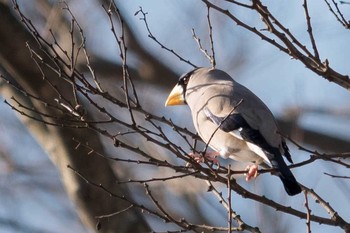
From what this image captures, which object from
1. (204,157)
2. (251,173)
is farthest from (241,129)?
(204,157)

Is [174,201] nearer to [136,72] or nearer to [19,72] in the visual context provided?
[136,72]

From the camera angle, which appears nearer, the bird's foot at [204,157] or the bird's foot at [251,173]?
the bird's foot at [204,157]

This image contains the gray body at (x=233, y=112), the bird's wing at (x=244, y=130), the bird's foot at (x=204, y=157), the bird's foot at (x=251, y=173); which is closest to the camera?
the bird's foot at (x=204, y=157)

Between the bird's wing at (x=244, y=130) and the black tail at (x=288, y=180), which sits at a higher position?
the bird's wing at (x=244, y=130)

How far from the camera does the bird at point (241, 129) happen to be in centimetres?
396

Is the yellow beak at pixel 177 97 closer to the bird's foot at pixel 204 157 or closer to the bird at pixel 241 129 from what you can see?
the bird at pixel 241 129

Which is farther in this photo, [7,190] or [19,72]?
[7,190]

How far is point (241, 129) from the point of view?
4.11m

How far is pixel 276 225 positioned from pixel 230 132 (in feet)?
7.53

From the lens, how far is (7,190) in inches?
311

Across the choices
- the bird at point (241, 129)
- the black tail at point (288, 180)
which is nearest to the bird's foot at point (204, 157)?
the bird at point (241, 129)

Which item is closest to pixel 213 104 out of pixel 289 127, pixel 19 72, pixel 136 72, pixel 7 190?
pixel 19 72

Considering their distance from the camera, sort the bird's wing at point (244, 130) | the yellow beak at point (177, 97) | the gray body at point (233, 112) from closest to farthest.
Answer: the bird's wing at point (244, 130) < the gray body at point (233, 112) < the yellow beak at point (177, 97)

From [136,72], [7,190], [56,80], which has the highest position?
[136,72]
